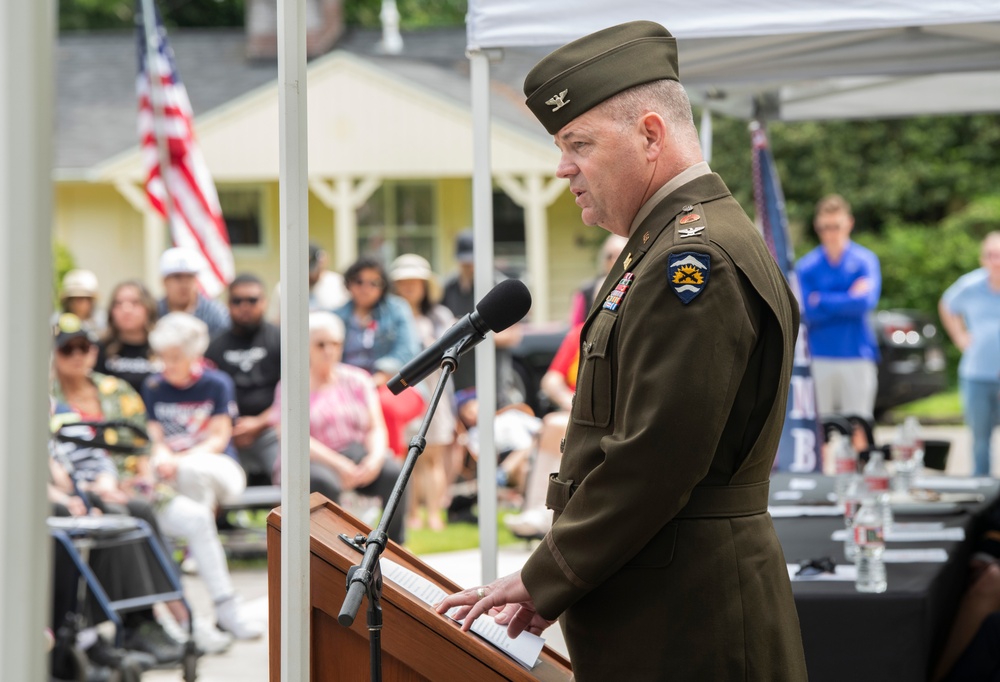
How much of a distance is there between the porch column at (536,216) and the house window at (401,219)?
210 centimetres

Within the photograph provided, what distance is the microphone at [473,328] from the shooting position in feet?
8.13

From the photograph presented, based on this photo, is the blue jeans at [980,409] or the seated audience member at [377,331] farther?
the blue jeans at [980,409]

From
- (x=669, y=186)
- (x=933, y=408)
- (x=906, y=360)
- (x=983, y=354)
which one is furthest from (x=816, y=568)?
(x=933, y=408)

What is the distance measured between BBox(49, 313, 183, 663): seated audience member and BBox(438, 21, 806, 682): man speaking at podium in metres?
3.68

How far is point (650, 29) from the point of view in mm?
2322

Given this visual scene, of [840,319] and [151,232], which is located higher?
[151,232]

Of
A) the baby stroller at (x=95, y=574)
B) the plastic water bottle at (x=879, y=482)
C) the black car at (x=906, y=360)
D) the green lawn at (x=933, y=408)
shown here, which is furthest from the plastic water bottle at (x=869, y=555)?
the green lawn at (x=933, y=408)

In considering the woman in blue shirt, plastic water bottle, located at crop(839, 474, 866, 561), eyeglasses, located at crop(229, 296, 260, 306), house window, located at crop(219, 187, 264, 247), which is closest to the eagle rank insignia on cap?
plastic water bottle, located at crop(839, 474, 866, 561)

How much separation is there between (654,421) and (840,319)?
737cm

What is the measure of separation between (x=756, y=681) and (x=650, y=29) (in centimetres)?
123

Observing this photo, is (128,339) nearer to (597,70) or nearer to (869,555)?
(869,555)

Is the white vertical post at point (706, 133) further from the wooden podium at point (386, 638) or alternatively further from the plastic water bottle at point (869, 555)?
the wooden podium at point (386, 638)

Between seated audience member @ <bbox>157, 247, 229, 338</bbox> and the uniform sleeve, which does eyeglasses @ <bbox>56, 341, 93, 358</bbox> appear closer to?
seated audience member @ <bbox>157, 247, 229, 338</bbox>

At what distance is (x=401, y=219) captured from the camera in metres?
23.2
